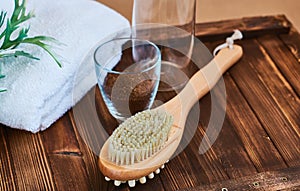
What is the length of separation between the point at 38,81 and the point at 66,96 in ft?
0.20

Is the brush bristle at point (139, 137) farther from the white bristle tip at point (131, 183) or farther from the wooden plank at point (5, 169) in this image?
the wooden plank at point (5, 169)

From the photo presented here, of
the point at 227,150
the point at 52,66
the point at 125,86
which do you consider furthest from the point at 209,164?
the point at 52,66

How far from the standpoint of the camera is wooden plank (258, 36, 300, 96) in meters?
1.07

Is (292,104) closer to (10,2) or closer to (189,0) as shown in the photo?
(189,0)

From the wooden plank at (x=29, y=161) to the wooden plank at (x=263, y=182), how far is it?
0.67 ft

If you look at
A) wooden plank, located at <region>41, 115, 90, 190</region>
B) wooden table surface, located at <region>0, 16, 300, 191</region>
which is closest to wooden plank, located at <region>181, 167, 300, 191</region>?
wooden table surface, located at <region>0, 16, 300, 191</region>

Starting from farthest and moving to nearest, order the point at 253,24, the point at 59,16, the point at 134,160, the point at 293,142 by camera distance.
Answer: the point at 253,24 → the point at 59,16 → the point at 293,142 → the point at 134,160

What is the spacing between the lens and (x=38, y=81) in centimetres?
95

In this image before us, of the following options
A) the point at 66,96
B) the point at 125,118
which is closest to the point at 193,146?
the point at 125,118

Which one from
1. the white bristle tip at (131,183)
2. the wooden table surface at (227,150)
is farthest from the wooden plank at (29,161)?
the white bristle tip at (131,183)

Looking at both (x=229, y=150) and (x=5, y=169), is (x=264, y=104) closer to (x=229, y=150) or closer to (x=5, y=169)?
(x=229, y=150)

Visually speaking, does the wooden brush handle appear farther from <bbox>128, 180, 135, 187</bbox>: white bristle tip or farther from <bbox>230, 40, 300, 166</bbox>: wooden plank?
<bbox>128, 180, 135, 187</bbox>: white bristle tip

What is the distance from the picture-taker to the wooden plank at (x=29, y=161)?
2.84ft

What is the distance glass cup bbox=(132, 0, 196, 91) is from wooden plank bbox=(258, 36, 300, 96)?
15 cm
